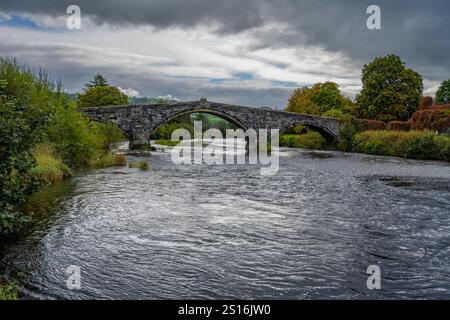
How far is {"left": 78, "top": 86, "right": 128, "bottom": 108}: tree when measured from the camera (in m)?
84.8

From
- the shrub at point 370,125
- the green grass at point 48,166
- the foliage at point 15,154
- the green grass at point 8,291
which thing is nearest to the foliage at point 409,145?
the shrub at point 370,125

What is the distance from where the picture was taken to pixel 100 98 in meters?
85.7

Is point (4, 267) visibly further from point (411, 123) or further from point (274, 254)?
point (411, 123)

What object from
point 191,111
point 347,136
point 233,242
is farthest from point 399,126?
point 233,242

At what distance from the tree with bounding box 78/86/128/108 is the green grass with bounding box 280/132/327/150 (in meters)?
38.7

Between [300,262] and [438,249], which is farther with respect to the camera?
[438,249]

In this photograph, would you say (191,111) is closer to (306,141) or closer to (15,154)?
(306,141)

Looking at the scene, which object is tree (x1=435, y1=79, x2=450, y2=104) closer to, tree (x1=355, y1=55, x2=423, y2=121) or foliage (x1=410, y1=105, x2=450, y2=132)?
tree (x1=355, y1=55, x2=423, y2=121)

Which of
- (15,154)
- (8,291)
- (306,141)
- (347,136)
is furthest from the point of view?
(306,141)

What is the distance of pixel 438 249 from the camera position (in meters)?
9.98

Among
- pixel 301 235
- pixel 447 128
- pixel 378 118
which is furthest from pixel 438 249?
pixel 378 118

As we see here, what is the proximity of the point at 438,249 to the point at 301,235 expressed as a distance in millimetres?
3250

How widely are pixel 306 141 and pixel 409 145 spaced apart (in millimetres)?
21981
